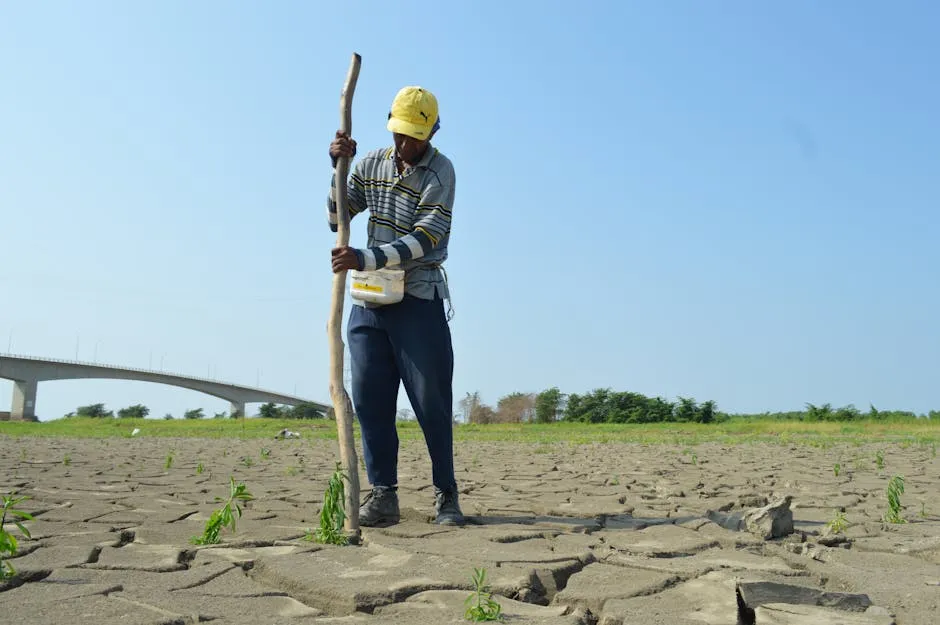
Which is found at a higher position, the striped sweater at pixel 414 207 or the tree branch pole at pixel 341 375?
the striped sweater at pixel 414 207

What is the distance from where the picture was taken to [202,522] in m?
3.63

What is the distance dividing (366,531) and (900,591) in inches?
80.6

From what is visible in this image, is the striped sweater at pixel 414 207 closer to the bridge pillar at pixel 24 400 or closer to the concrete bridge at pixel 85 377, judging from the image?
the concrete bridge at pixel 85 377

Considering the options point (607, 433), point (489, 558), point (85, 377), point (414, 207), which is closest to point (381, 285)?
point (414, 207)

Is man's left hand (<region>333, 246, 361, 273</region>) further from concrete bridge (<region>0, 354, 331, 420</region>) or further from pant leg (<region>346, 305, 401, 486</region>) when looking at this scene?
concrete bridge (<region>0, 354, 331, 420</region>)

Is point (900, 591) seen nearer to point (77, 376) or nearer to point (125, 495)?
point (125, 495)

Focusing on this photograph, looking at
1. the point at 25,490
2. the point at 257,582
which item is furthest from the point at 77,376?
the point at 257,582

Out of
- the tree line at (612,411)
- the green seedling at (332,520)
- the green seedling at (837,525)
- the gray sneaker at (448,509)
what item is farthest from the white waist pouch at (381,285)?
Result: the tree line at (612,411)

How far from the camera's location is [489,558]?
9.18ft

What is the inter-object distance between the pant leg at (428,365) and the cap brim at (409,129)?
29.4 inches

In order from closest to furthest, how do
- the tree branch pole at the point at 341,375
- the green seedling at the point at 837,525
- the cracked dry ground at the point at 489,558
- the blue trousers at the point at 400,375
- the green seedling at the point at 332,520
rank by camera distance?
1. the cracked dry ground at the point at 489,558
2. the green seedling at the point at 332,520
3. the tree branch pole at the point at 341,375
4. the green seedling at the point at 837,525
5. the blue trousers at the point at 400,375

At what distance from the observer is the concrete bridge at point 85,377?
121ft

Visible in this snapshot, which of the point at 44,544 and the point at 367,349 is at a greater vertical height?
the point at 367,349

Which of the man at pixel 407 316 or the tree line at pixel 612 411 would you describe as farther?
the tree line at pixel 612 411
